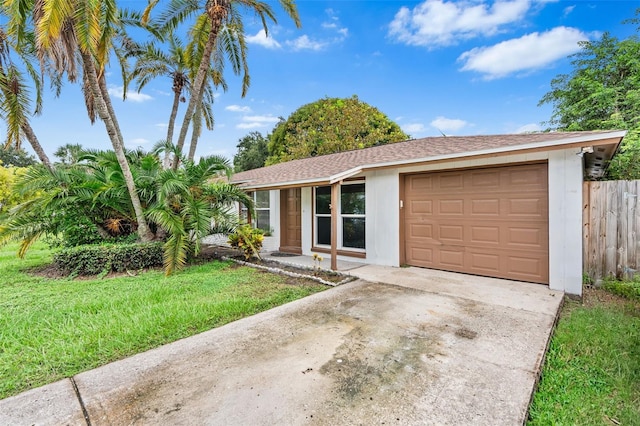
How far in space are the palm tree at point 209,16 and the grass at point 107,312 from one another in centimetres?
487

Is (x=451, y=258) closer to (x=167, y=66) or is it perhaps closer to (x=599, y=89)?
(x=167, y=66)

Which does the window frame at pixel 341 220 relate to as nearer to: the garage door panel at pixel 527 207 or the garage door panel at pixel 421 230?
the garage door panel at pixel 421 230

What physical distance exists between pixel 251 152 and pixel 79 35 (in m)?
24.5

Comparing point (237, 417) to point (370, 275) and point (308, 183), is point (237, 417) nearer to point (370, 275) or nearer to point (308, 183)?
point (370, 275)

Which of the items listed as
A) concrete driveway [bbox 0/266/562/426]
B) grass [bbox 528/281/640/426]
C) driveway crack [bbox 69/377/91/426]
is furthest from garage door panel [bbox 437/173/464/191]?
driveway crack [bbox 69/377/91/426]

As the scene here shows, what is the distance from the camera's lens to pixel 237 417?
211cm

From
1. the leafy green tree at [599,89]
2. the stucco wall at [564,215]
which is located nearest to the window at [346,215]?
the stucco wall at [564,215]

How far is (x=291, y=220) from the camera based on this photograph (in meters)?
10.1

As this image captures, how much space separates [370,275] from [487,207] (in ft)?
8.95

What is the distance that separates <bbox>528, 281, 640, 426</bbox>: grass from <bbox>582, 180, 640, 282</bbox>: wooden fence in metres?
1.21

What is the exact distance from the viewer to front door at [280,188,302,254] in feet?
32.0

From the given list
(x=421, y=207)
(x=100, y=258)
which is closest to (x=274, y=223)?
(x=100, y=258)

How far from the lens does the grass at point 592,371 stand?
7.29 feet

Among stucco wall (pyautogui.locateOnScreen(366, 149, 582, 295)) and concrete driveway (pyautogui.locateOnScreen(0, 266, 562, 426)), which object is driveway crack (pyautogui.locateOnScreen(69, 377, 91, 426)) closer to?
concrete driveway (pyautogui.locateOnScreen(0, 266, 562, 426))
